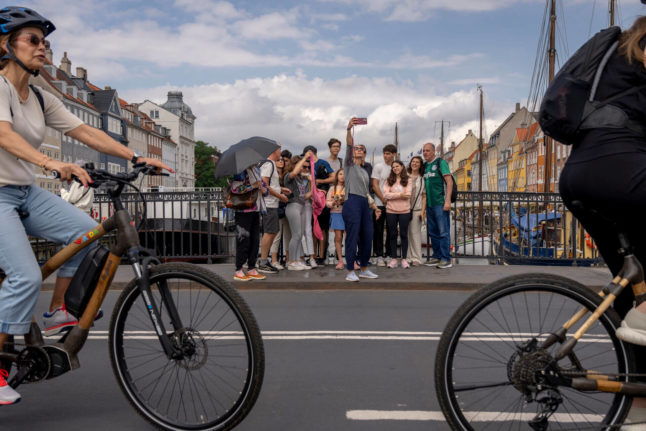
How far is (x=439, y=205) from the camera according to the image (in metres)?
11.1

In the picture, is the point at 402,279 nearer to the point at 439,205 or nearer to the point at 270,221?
the point at 439,205

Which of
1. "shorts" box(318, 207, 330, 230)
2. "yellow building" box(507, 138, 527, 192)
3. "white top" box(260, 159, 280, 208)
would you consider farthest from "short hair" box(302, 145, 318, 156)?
"yellow building" box(507, 138, 527, 192)

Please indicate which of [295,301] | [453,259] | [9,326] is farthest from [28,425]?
[453,259]

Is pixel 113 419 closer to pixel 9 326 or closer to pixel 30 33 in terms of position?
pixel 9 326

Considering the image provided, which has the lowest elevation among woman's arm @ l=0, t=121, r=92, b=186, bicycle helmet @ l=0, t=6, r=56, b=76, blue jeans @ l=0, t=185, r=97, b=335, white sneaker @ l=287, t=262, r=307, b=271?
white sneaker @ l=287, t=262, r=307, b=271

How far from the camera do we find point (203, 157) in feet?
397

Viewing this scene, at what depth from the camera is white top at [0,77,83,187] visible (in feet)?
10.3

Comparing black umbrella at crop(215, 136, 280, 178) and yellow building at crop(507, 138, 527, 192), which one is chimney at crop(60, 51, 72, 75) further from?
black umbrella at crop(215, 136, 280, 178)

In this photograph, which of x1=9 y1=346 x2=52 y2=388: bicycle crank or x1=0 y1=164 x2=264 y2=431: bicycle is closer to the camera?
x1=0 y1=164 x2=264 y2=431: bicycle

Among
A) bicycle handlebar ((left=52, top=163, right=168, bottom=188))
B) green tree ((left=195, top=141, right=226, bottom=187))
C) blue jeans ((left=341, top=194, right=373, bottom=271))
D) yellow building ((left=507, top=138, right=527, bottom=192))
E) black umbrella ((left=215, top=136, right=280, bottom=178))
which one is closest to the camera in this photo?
bicycle handlebar ((left=52, top=163, right=168, bottom=188))

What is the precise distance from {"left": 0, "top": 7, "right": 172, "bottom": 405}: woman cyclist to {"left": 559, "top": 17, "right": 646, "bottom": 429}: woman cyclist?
2059 millimetres

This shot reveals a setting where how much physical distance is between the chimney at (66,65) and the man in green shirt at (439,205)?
237 feet

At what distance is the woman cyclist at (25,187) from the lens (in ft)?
10.00

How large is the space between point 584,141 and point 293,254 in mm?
8478
